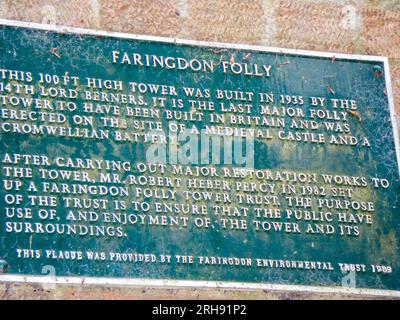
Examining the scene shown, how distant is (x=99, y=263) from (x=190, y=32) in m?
2.35

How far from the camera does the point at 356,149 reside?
11.2m

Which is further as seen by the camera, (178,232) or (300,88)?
(300,88)

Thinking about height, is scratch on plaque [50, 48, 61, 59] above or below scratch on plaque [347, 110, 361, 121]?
A: above

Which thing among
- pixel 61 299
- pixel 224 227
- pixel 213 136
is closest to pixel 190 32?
pixel 213 136

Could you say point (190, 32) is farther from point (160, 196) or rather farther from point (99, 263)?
point (99, 263)

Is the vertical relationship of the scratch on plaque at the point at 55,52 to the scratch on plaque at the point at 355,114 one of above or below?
above

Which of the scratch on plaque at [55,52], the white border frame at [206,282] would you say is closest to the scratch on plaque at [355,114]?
the white border frame at [206,282]

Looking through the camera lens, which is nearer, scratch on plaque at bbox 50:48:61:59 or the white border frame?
the white border frame

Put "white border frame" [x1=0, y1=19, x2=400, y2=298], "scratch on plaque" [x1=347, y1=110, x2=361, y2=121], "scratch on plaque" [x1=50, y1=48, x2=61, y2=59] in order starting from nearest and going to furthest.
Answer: "white border frame" [x1=0, y1=19, x2=400, y2=298], "scratch on plaque" [x1=50, y1=48, x2=61, y2=59], "scratch on plaque" [x1=347, y1=110, x2=361, y2=121]

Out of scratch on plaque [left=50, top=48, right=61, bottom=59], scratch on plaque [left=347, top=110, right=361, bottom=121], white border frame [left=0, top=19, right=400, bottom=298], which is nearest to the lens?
white border frame [left=0, top=19, right=400, bottom=298]

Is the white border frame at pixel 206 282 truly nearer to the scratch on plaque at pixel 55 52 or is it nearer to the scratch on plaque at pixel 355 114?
the scratch on plaque at pixel 55 52

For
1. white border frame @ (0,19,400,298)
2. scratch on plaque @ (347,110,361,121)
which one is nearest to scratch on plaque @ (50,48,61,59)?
white border frame @ (0,19,400,298)

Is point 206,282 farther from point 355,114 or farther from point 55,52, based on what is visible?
point 55,52

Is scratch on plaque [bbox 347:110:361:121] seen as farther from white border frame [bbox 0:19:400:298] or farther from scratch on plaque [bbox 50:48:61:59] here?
scratch on plaque [bbox 50:48:61:59]
